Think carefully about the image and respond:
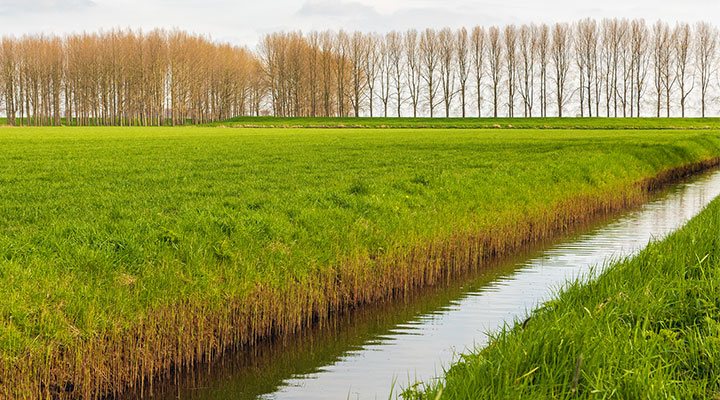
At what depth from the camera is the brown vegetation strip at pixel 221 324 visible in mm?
7613

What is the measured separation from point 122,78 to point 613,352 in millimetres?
131610

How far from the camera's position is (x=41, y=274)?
8641mm

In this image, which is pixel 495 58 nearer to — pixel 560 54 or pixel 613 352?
pixel 560 54

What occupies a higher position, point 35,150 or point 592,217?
point 35,150

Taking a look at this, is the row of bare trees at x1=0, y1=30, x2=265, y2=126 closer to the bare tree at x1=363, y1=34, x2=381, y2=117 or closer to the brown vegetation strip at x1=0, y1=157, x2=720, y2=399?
the bare tree at x1=363, y1=34, x2=381, y2=117

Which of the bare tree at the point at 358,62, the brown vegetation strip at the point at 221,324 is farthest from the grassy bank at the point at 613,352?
the bare tree at the point at 358,62

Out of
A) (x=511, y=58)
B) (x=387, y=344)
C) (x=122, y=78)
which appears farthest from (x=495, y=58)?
(x=387, y=344)

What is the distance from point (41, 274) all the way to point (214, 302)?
6.99 ft

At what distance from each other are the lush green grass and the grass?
73387mm

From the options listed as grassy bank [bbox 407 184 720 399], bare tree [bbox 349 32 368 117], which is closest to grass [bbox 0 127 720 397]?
grassy bank [bbox 407 184 720 399]

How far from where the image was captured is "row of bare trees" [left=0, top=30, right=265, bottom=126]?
406ft

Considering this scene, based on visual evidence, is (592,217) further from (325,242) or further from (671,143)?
(671,143)

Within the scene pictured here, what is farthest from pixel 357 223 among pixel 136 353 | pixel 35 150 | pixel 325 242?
pixel 35 150

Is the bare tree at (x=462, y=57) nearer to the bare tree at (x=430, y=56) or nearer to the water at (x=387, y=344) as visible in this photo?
the bare tree at (x=430, y=56)
